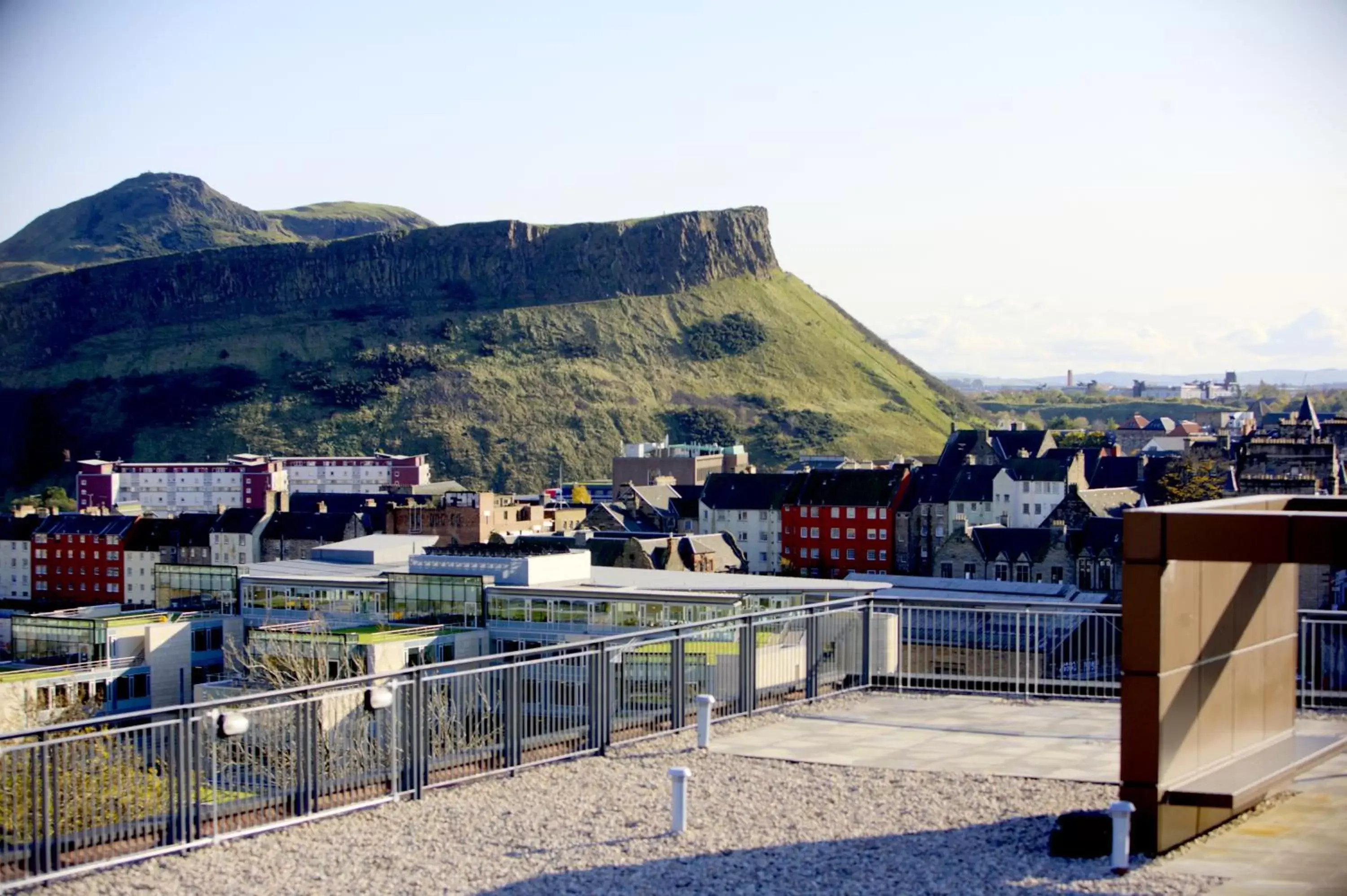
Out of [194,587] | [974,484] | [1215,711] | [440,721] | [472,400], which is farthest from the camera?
[472,400]

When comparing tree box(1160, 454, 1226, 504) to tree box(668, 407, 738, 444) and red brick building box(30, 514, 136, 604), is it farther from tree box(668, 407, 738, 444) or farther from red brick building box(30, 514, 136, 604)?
tree box(668, 407, 738, 444)

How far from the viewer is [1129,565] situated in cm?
1281

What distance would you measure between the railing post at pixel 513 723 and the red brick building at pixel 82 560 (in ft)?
281

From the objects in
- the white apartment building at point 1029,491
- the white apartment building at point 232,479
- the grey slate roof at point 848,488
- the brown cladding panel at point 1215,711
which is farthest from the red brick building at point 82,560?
the brown cladding panel at point 1215,711

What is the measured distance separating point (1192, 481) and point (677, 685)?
230 ft

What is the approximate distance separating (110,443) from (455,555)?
433 feet

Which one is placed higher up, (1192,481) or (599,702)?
(1192,481)

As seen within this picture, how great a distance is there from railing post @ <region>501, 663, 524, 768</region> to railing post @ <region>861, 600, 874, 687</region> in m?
5.96

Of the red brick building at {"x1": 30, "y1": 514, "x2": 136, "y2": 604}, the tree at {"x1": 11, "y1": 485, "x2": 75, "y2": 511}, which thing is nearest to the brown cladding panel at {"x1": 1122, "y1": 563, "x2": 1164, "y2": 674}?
the red brick building at {"x1": 30, "y1": 514, "x2": 136, "y2": 604}

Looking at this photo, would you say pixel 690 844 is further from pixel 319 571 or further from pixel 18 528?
pixel 18 528

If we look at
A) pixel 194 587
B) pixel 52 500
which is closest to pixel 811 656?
pixel 194 587

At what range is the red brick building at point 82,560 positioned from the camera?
316 feet

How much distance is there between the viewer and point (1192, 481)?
82062 mm

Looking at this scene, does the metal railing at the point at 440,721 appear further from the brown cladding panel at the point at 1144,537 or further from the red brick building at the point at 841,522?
the red brick building at the point at 841,522
